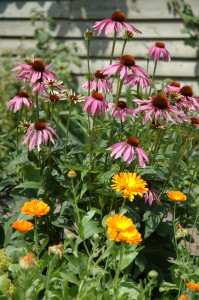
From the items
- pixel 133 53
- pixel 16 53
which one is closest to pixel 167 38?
pixel 133 53

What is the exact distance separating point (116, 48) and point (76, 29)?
44 centimetres

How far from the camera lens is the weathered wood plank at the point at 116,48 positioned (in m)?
4.91

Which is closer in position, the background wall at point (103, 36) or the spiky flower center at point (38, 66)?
the spiky flower center at point (38, 66)

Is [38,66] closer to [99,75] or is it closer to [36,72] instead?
[36,72]

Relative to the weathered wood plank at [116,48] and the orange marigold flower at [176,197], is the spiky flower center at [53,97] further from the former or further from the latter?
the weathered wood plank at [116,48]

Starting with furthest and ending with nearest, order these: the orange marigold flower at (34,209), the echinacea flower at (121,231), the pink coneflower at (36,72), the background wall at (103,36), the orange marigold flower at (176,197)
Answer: the background wall at (103,36)
the pink coneflower at (36,72)
the orange marigold flower at (176,197)
the orange marigold flower at (34,209)
the echinacea flower at (121,231)

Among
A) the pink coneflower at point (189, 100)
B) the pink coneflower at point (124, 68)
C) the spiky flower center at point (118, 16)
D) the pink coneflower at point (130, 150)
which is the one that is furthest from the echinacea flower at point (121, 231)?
the spiky flower center at point (118, 16)

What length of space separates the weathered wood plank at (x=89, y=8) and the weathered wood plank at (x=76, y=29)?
0.21 feet

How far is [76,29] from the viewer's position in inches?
207

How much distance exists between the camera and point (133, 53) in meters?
5.06

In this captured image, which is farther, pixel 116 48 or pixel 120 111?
pixel 116 48

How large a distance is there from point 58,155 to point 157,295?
719 mm

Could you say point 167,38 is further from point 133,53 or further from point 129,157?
point 129,157

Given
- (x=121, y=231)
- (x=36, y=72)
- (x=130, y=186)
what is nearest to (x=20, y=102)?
(x=36, y=72)
